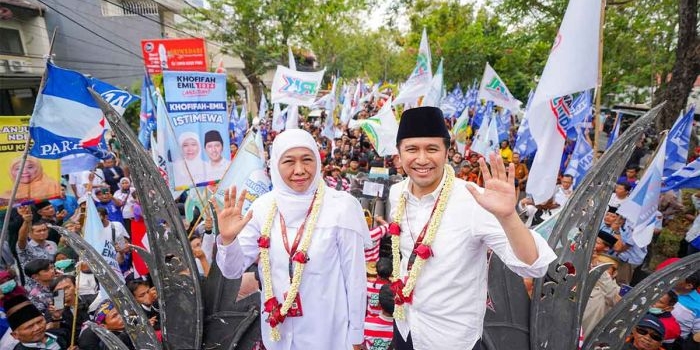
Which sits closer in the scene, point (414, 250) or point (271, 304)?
point (414, 250)

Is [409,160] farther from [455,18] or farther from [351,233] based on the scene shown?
[455,18]

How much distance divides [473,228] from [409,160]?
1.54 feet

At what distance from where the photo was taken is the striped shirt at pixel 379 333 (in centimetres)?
309

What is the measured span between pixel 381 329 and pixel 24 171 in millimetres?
4262

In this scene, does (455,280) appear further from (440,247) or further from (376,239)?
(376,239)

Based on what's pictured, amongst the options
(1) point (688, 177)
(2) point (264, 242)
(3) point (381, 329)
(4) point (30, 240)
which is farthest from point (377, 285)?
(4) point (30, 240)

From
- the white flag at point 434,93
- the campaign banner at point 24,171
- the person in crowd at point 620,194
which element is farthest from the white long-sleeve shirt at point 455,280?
the white flag at point 434,93

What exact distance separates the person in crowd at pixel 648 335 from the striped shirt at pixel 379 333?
5.94 ft

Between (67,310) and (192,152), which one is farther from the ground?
(192,152)

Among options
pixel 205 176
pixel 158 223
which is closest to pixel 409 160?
pixel 158 223

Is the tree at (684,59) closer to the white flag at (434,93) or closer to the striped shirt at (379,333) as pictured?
the white flag at (434,93)

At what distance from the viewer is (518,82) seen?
22656mm

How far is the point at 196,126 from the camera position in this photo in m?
4.95

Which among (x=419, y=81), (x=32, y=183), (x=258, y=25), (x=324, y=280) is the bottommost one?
(x=324, y=280)
